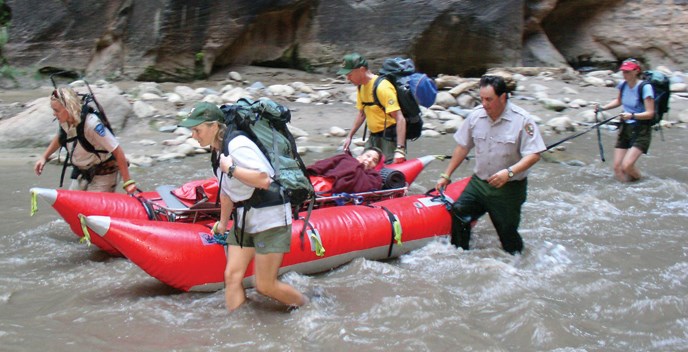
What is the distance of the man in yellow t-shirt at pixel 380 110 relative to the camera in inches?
264

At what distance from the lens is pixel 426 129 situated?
11.5m

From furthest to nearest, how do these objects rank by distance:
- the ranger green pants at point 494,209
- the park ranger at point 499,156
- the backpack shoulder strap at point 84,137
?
the backpack shoulder strap at point 84,137
the ranger green pants at point 494,209
the park ranger at point 499,156

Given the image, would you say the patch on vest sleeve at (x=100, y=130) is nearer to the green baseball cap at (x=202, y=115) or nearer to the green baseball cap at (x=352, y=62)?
the green baseball cap at (x=202, y=115)

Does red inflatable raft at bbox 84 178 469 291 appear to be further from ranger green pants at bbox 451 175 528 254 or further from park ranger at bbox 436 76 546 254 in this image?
park ranger at bbox 436 76 546 254

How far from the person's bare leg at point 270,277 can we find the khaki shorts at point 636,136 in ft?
17.1

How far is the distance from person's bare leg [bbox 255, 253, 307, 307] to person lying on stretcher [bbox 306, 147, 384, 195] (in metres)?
1.84

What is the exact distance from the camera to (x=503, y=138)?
5.02 m

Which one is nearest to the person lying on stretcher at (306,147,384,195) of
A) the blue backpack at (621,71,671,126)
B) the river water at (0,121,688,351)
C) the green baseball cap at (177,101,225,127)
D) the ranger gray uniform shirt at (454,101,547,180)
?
the river water at (0,121,688,351)

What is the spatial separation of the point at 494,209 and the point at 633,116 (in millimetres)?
3363

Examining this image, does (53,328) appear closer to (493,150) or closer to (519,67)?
(493,150)

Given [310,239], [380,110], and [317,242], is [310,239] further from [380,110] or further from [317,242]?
[380,110]

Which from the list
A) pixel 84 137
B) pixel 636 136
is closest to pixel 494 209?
pixel 84 137

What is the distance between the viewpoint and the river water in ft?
13.9

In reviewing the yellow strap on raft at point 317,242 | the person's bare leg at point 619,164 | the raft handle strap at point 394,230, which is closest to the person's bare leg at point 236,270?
the yellow strap on raft at point 317,242
